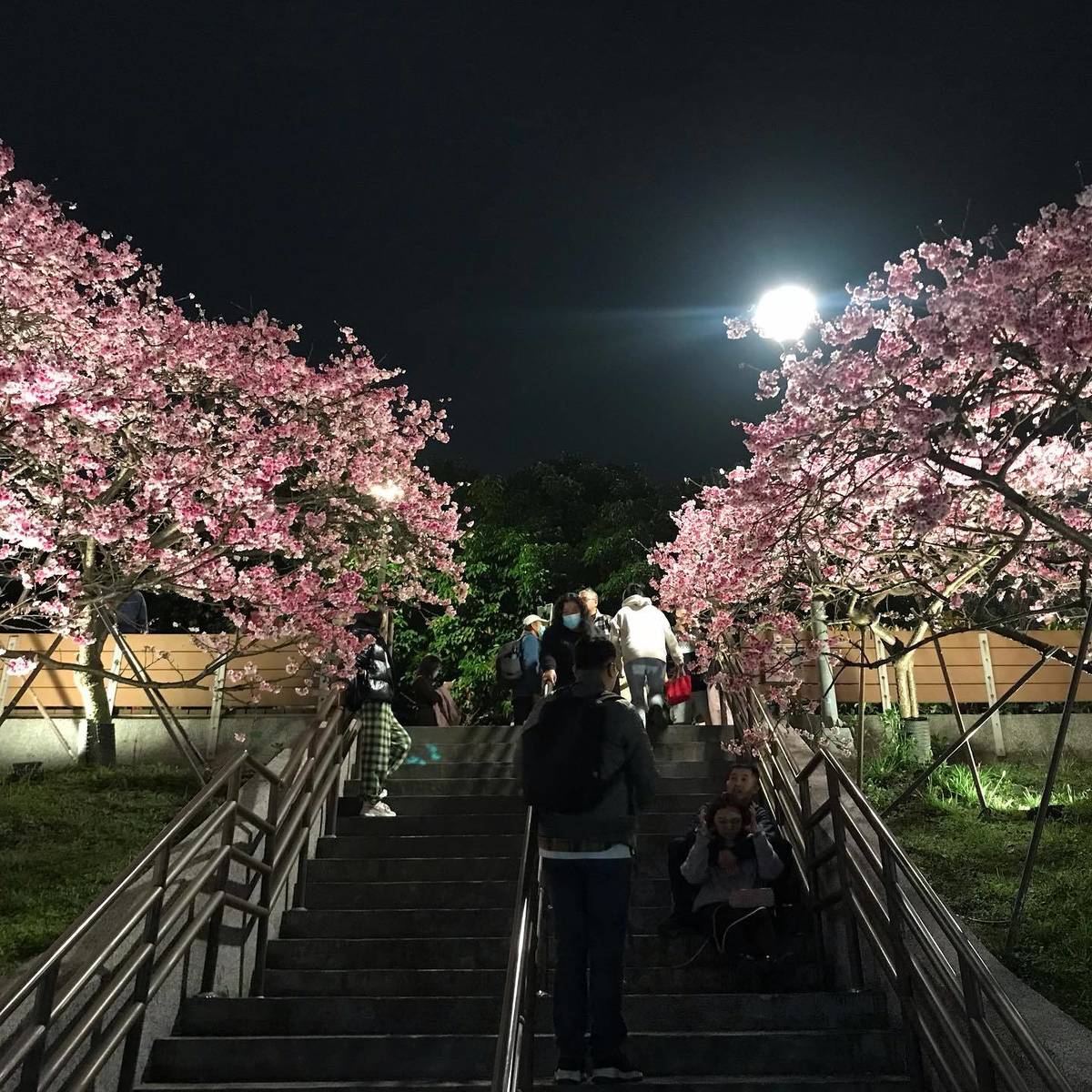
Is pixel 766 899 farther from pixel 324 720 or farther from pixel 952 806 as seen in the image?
pixel 952 806

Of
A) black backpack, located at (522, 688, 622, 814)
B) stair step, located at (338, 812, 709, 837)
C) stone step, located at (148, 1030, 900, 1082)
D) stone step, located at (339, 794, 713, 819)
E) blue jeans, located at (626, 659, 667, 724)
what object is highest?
blue jeans, located at (626, 659, 667, 724)

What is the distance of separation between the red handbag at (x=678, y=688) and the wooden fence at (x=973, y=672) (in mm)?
2825

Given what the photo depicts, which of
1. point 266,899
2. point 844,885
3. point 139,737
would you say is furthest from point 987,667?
point 139,737

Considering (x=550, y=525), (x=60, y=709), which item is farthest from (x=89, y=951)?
(x=550, y=525)

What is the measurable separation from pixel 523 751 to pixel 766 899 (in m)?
2.00

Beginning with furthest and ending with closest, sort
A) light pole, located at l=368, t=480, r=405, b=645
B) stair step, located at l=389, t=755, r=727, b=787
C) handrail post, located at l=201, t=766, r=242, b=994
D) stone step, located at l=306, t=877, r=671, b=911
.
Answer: light pole, located at l=368, t=480, r=405, b=645 → stair step, located at l=389, t=755, r=727, b=787 → stone step, located at l=306, t=877, r=671, b=911 → handrail post, located at l=201, t=766, r=242, b=994

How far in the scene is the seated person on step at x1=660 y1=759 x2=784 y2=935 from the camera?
5.36 meters

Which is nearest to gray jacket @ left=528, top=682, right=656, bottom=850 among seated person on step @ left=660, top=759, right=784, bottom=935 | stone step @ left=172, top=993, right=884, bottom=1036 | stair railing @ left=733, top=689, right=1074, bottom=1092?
stair railing @ left=733, top=689, right=1074, bottom=1092

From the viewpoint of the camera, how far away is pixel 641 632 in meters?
9.14

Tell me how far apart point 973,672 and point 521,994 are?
11296mm

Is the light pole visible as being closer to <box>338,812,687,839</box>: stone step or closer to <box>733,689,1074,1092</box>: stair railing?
<box>338,812,687,839</box>: stone step

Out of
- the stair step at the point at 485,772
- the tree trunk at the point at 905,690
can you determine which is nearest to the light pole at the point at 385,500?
the stair step at the point at 485,772

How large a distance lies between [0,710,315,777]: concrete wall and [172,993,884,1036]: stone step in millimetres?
7721

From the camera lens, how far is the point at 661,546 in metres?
16.4
